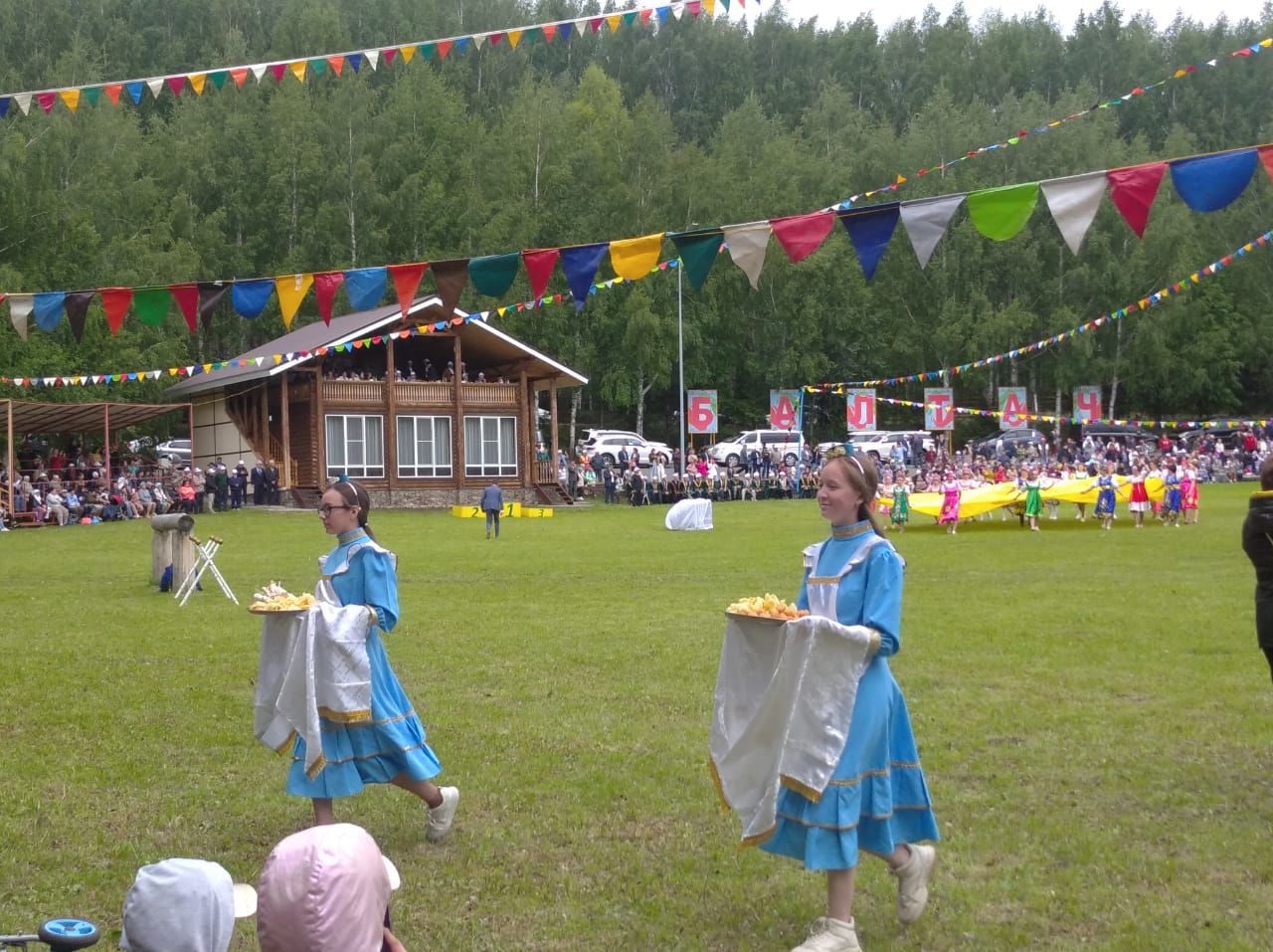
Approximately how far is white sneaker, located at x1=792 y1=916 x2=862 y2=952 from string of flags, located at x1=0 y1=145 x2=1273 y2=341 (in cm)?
515

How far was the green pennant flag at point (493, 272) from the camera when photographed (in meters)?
11.4

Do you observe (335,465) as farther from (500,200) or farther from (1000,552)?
(1000,552)

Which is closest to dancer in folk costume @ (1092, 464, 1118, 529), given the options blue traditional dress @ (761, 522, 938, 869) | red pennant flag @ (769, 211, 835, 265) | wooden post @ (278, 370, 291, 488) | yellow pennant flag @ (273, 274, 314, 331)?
red pennant flag @ (769, 211, 835, 265)

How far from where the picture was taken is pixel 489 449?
1721 inches

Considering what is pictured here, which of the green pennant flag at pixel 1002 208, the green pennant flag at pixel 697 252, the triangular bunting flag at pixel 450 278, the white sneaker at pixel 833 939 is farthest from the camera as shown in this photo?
the triangular bunting flag at pixel 450 278

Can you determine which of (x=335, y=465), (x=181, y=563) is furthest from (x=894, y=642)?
(x=335, y=465)

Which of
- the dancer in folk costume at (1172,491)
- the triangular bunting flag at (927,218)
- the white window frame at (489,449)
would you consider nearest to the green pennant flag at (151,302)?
the triangular bunting flag at (927,218)

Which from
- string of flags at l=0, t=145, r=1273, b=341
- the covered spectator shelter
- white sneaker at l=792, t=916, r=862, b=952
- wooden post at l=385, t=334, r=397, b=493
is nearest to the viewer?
white sneaker at l=792, t=916, r=862, b=952

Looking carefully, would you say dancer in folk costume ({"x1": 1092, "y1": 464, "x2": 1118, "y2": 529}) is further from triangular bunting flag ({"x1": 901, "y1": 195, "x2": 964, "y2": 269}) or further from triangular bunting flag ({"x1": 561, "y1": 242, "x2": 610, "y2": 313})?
triangular bunting flag ({"x1": 901, "y1": 195, "x2": 964, "y2": 269})

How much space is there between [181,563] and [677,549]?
984 centimetres

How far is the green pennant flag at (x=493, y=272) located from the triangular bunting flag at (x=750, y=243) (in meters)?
2.08

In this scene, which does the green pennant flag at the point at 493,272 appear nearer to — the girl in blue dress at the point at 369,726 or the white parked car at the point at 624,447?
the girl in blue dress at the point at 369,726

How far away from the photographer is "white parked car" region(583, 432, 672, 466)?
50.0 metres

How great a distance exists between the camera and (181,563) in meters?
17.4
